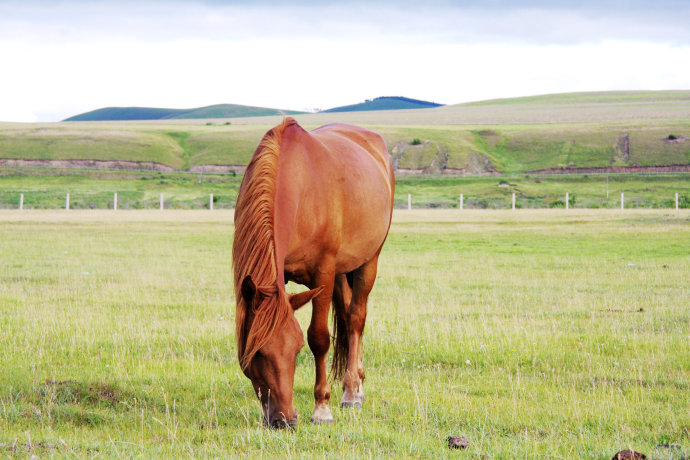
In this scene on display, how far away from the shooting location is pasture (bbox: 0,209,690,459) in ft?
16.7

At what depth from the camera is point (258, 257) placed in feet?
16.8

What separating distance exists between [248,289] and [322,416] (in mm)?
1539

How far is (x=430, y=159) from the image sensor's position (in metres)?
78.3

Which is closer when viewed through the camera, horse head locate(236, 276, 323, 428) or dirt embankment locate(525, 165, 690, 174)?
horse head locate(236, 276, 323, 428)

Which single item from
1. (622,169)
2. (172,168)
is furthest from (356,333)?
(172,168)

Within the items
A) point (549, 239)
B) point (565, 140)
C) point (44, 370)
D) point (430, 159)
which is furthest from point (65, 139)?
point (44, 370)

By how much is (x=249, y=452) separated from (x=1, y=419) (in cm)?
214

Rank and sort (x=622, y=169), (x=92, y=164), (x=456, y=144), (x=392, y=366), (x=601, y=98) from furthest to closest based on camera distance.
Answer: (x=601, y=98)
(x=456, y=144)
(x=92, y=164)
(x=622, y=169)
(x=392, y=366)

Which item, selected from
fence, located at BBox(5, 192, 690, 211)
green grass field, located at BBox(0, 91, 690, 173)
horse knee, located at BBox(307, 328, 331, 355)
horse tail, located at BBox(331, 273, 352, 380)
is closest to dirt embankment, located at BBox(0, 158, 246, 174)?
green grass field, located at BBox(0, 91, 690, 173)

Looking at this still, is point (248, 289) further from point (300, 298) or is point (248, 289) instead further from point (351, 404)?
point (351, 404)

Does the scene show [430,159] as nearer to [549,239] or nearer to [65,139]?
[65,139]

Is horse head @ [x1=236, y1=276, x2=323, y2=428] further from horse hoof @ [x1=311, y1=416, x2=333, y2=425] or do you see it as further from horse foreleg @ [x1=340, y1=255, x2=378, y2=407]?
horse foreleg @ [x1=340, y1=255, x2=378, y2=407]

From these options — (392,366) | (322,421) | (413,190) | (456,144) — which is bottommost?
(413,190)

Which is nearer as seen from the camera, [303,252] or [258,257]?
[258,257]
